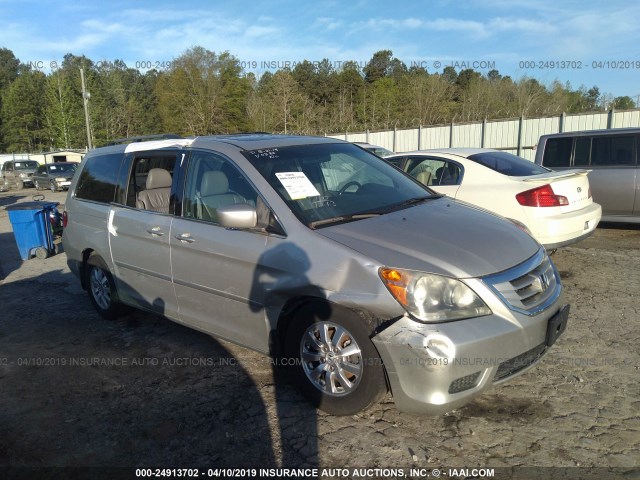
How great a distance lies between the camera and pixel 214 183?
13.0 feet

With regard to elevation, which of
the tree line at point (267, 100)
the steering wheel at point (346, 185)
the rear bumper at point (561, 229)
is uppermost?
the tree line at point (267, 100)

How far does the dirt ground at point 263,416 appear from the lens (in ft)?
9.12

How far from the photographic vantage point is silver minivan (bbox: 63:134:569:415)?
9.04ft

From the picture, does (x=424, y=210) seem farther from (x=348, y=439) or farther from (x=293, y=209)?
(x=348, y=439)

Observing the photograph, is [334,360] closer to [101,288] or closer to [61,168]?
[101,288]

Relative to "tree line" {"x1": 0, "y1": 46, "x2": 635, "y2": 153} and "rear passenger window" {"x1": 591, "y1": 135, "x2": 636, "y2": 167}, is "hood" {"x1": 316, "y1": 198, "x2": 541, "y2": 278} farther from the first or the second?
"tree line" {"x1": 0, "y1": 46, "x2": 635, "y2": 153}

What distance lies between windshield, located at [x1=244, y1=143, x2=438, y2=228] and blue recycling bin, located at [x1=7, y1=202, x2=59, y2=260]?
263 inches

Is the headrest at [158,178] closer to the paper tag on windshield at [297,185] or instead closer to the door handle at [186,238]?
the door handle at [186,238]

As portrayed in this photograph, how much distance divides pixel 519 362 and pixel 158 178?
3.50m

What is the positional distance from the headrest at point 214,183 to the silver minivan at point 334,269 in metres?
0.01

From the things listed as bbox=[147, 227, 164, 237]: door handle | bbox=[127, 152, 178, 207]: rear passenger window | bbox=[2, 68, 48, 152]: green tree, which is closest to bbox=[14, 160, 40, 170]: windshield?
bbox=[127, 152, 178, 207]: rear passenger window

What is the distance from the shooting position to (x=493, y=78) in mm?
41031

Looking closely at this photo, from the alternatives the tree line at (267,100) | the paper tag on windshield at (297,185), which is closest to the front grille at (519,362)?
the paper tag on windshield at (297,185)

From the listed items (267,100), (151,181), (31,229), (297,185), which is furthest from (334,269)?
(267,100)
